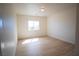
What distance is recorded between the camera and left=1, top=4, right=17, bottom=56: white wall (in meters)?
1.43

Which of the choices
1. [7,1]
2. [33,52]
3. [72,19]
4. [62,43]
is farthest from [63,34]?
[7,1]

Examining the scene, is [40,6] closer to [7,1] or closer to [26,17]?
[26,17]

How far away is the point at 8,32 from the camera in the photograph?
1.48 meters

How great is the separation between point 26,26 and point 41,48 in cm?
43

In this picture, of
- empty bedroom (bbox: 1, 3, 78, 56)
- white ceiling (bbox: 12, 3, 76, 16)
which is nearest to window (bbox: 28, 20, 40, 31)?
empty bedroom (bbox: 1, 3, 78, 56)

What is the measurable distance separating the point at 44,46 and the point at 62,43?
297 mm

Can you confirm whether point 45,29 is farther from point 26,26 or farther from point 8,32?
point 8,32

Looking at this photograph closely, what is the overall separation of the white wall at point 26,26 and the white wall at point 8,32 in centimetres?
8

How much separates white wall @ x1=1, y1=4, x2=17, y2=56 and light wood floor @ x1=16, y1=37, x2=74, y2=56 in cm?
10

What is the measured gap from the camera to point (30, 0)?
1512mm

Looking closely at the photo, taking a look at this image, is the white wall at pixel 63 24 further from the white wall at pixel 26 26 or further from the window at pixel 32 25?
the window at pixel 32 25

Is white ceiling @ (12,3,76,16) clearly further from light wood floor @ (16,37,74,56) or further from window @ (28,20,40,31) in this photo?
light wood floor @ (16,37,74,56)

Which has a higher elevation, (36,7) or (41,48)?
(36,7)

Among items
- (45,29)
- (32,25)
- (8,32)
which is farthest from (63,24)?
(8,32)
